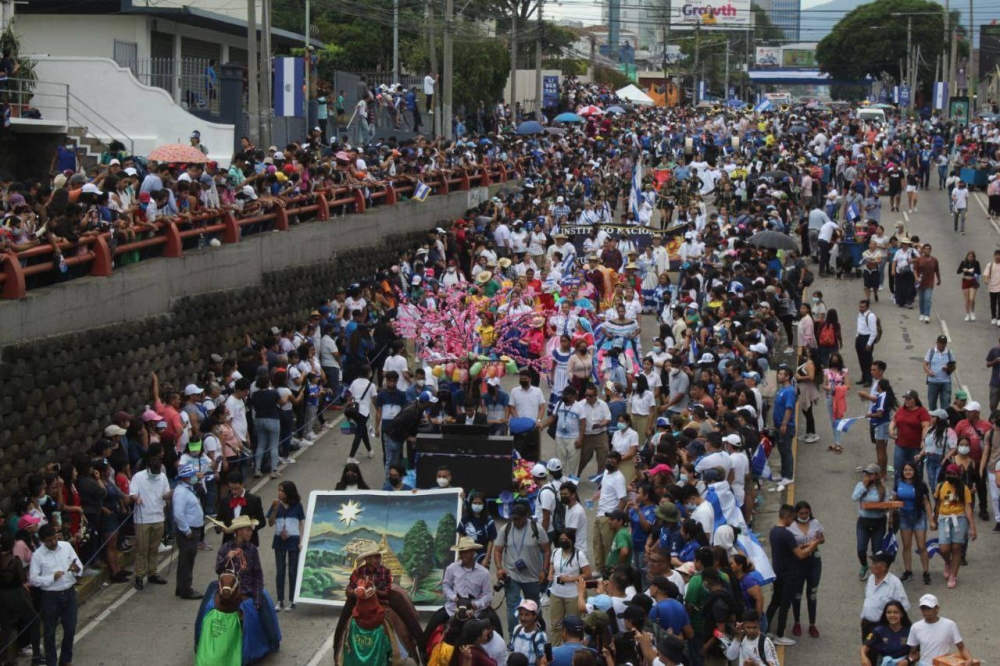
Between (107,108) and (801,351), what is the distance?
15.4 metres

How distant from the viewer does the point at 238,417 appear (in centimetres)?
1931

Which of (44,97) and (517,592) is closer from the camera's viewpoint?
(517,592)

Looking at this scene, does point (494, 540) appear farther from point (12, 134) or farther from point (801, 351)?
point (12, 134)

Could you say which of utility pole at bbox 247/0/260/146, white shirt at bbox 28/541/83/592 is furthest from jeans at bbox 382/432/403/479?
utility pole at bbox 247/0/260/146

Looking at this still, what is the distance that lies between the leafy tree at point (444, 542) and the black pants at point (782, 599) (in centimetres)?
318

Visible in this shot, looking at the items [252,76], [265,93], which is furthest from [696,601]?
[265,93]

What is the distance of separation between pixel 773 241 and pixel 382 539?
554 inches

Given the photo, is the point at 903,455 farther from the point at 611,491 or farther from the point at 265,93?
the point at 265,93

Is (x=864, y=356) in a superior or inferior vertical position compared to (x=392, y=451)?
superior

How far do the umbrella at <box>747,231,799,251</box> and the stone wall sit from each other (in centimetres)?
769

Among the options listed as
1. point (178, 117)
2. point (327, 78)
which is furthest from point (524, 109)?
point (178, 117)

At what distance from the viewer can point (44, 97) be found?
103ft

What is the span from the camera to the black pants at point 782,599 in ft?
46.8

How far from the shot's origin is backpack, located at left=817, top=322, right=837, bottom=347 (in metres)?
23.1
